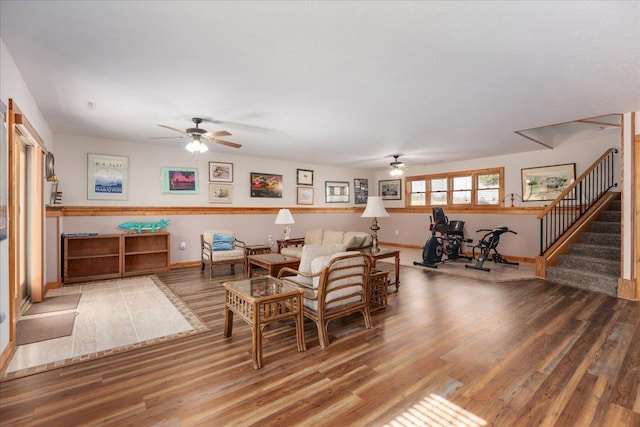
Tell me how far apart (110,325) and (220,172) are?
4.39m

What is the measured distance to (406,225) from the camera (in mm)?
9617

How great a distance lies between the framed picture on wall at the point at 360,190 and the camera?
33.4 ft

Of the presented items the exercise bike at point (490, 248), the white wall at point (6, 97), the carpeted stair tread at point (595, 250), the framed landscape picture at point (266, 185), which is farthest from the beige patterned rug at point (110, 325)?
the carpeted stair tread at point (595, 250)

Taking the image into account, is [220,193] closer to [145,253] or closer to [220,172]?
[220,172]

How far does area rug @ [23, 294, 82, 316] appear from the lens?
153 inches

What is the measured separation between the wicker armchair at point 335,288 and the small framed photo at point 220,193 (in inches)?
178

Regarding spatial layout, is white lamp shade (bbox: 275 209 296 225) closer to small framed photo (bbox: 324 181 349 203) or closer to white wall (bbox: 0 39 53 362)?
small framed photo (bbox: 324 181 349 203)

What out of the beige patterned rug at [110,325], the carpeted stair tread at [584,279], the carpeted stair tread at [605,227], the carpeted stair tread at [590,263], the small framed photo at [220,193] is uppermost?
the small framed photo at [220,193]

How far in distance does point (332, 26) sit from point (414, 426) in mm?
2671

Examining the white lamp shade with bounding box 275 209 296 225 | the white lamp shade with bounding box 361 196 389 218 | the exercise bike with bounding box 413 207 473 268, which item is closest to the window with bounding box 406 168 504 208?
the exercise bike with bounding box 413 207 473 268

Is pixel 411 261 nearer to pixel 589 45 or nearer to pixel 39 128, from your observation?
pixel 589 45

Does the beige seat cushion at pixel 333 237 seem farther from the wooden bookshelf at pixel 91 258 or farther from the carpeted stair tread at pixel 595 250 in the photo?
the carpeted stair tread at pixel 595 250

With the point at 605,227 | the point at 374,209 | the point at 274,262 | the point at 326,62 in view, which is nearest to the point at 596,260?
the point at 605,227

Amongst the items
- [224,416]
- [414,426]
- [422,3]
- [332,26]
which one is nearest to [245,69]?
[332,26]
